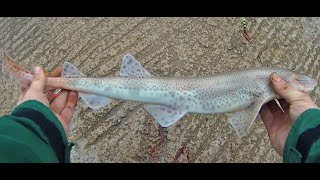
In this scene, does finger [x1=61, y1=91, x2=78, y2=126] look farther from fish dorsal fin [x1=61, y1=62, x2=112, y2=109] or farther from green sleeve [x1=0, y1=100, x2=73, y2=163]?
green sleeve [x1=0, y1=100, x2=73, y2=163]

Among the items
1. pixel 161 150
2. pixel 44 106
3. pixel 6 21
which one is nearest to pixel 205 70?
pixel 161 150

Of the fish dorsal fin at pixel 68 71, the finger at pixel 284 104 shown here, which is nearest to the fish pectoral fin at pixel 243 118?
the finger at pixel 284 104

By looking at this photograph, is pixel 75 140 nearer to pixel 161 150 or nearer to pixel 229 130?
pixel 161 150

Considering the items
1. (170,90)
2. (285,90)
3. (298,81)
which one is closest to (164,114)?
(170,90)

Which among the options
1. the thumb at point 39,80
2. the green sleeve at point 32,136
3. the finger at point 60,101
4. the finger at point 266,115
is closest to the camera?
the green sleeve at point 32,136

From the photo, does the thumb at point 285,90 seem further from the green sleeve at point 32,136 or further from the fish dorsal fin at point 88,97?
the green sleeve at point 32,136

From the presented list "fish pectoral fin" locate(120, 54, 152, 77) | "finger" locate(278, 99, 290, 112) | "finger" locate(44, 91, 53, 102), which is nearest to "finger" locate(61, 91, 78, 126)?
"finger" locate(44, 91, 53, 102)

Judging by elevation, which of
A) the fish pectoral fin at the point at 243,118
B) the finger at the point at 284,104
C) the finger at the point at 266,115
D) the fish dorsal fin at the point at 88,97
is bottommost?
the finger at the point at 266,115
